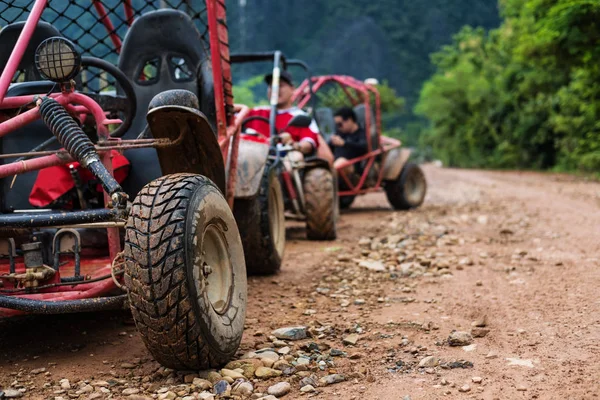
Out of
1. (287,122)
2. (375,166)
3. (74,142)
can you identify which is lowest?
(375,166)

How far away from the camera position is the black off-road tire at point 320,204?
21.5 feet

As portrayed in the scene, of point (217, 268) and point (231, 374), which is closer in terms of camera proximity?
point (231, 374)

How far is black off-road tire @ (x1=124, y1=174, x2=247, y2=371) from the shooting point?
8.45 ft

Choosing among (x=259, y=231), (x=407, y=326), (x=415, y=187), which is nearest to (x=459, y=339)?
(x=407, y=326)

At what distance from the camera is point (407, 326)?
3.57 m

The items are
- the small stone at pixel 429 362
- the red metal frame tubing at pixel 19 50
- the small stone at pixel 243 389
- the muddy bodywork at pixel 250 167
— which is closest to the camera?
the small stone at pixel 243 389

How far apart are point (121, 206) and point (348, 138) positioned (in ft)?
23.8

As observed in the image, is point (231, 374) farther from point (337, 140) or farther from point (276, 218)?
point (337, 140)

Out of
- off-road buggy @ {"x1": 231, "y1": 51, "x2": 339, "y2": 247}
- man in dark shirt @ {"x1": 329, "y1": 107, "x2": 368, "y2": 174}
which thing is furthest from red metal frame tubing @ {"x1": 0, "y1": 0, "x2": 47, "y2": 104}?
man in dark shirt @ {"x1": 329, "y1": 107, "x2": 368, "y2": 174}

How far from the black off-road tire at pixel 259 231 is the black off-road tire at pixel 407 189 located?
4978mm

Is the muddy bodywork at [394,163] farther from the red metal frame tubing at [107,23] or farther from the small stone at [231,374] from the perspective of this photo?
the small stone at [231,374]

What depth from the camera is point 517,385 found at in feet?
8.61

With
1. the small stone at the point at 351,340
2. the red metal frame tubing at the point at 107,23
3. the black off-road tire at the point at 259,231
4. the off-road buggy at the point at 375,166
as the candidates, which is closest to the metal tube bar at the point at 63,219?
the small stone at the point at 351,340

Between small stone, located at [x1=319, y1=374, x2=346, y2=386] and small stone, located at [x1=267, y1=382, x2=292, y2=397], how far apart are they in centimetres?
14
